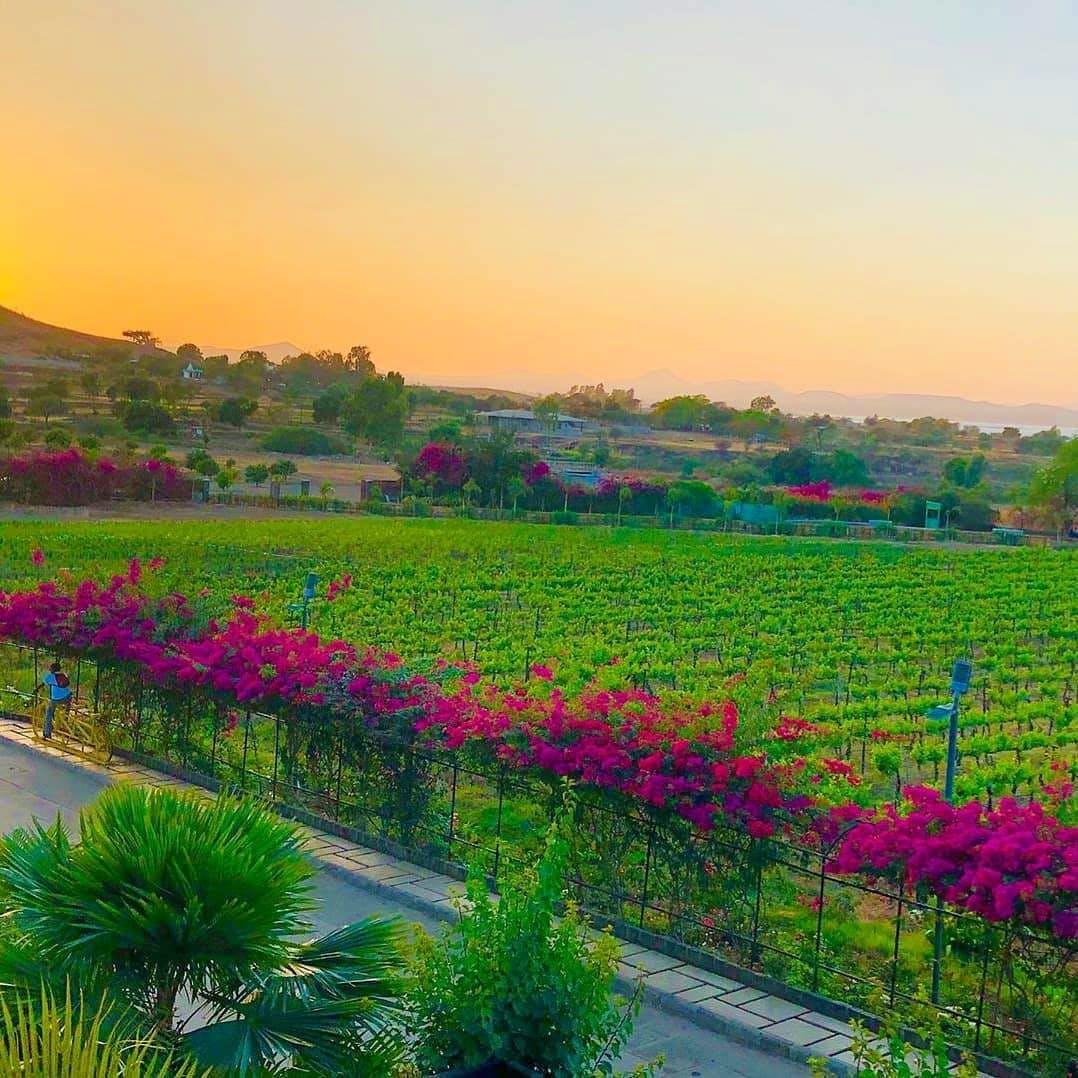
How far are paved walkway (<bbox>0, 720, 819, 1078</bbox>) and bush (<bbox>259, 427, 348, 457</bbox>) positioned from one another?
12853 centimetres

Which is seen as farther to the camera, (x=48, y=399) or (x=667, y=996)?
(x=48, y=399)

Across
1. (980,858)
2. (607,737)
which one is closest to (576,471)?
(607,737)

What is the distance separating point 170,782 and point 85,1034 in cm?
1262

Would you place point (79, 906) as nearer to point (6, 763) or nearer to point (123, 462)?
point (6, 763)

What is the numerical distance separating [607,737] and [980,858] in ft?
12.1

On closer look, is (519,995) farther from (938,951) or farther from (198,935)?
(938,951)

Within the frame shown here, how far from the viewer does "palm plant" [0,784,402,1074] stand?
6121 millimetres

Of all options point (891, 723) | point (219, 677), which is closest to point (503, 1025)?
point (219, 677)

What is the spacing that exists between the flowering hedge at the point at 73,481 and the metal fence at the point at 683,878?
2650 inches

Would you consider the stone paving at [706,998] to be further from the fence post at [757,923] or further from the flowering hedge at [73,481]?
the flowering hedge at [73,481]

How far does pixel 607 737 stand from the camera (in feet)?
41.6

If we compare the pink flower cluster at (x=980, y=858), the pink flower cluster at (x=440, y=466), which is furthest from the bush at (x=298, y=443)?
the pink flower cluster at (x=980, y=858)

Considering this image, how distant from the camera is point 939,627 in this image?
4084cm

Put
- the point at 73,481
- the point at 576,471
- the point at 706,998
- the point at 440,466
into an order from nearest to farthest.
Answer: the point at 706,998 < the point at 73,481 < the point at 440,466 < the point at 576,471
